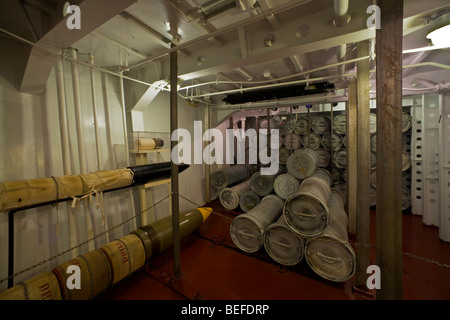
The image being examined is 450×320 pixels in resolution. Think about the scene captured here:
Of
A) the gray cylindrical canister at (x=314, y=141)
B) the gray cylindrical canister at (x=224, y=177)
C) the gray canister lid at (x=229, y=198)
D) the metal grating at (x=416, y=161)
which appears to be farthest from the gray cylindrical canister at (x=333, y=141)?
the gray canister lid at (x=229, y=198)

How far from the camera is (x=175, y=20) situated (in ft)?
7.08

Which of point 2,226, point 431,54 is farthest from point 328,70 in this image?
point 2,226

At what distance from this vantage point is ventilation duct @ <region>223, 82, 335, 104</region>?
397 centimetres

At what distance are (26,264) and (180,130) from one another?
386cm

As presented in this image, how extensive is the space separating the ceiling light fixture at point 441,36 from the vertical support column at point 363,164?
1.96 ft

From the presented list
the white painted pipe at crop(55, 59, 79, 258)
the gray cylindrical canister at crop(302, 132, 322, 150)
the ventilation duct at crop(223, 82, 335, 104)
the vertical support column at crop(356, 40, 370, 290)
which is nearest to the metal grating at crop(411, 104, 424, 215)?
the gray cylindrical canister at crop(302, 132, 322, 150)

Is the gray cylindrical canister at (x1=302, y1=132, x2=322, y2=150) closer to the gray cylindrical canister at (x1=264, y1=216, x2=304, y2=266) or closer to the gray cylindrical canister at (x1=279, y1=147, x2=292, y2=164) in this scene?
the gray cylindrical canister at (x1=279, y1=147, x2=292, y2=164)

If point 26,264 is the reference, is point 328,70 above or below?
above

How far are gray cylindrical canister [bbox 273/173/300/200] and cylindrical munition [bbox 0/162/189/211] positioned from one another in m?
3.04

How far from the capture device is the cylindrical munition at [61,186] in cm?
187

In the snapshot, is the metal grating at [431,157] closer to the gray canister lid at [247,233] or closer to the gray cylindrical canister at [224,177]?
the gray canister lid at [247,233]


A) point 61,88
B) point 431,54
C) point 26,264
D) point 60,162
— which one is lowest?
point 26,264

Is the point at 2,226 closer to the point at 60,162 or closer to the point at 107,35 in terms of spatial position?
the point at 60,162

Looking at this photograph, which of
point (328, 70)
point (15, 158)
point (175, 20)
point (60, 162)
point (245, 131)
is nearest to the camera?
point (175, 20)
